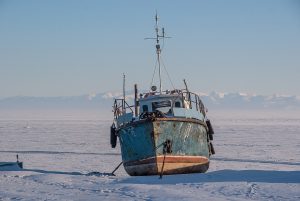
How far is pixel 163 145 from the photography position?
14141 millimetres

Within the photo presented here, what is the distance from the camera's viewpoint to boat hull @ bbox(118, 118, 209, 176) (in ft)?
46.2

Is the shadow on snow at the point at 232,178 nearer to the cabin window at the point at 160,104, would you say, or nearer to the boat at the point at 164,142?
the boat at the point at 164,142

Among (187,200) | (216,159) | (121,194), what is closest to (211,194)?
(187,200)

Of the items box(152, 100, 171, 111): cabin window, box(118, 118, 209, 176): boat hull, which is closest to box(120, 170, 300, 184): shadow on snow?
box(118, 118, 209, 176): boat hull

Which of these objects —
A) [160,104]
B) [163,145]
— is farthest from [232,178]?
[160,104]

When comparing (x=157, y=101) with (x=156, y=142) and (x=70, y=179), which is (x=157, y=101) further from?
(x=70, y=179)

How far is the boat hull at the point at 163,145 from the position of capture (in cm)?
1407

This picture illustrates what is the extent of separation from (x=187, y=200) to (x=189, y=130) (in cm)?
520

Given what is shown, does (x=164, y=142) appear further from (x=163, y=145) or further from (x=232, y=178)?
(x=232, y=178)

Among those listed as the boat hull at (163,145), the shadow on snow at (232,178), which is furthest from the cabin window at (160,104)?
the shadow on snow at (232,178)

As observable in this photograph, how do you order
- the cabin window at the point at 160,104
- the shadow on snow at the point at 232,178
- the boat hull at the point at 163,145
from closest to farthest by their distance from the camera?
the shadow on snow at the point at 232,178 → the boat hull at the point at 163,145 → the cabin window at the point at 160,104

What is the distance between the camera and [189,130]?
14.6 m

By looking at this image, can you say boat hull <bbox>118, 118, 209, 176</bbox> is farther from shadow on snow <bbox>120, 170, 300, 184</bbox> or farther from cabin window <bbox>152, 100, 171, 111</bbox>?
cabin window <bbox>152, 100, 171, 111</bbox>

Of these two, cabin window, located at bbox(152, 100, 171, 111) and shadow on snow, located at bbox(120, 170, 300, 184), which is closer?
shadow on snow, located at bbox(120, 170, 300, 184)
